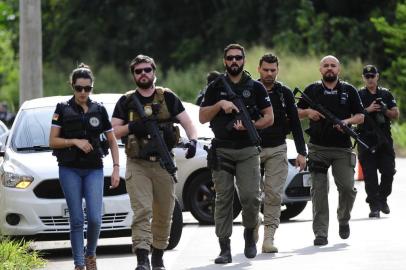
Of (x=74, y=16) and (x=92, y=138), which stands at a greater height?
(x=74, y=16)

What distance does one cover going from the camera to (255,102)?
42.9 feet

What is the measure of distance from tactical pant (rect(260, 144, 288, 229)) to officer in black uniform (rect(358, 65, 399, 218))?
3362 millimetres

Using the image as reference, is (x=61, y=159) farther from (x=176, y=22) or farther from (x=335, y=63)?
(x=176, y=22)

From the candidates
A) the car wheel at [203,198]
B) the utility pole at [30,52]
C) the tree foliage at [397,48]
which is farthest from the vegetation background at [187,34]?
the car wheel at [203,198]

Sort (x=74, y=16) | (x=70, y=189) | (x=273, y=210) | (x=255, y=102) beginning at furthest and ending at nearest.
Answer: (x=74, y=16) → (x=273, y=210) → (x=255, y=102) → (x=70, y=189)

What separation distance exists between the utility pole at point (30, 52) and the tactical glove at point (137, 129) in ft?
33.2

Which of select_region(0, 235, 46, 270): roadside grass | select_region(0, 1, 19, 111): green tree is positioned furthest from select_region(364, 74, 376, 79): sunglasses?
select_region(0, 1, 19, 111): green tree

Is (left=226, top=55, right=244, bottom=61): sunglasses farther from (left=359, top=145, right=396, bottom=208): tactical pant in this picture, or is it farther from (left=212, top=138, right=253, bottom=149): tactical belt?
(left=359, top=145, right=396, bottom=208): tactical pant

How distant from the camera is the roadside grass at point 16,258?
12.3 metres

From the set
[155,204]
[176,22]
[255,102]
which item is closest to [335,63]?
[255,102]

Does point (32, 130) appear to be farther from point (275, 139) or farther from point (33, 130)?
point (275, 139)

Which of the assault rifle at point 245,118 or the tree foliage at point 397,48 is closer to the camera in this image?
the assault rifle at point 245,118

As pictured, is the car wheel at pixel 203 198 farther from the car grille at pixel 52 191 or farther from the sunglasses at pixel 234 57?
the sunglasses at pixel 234 57

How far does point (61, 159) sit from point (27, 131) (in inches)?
125
